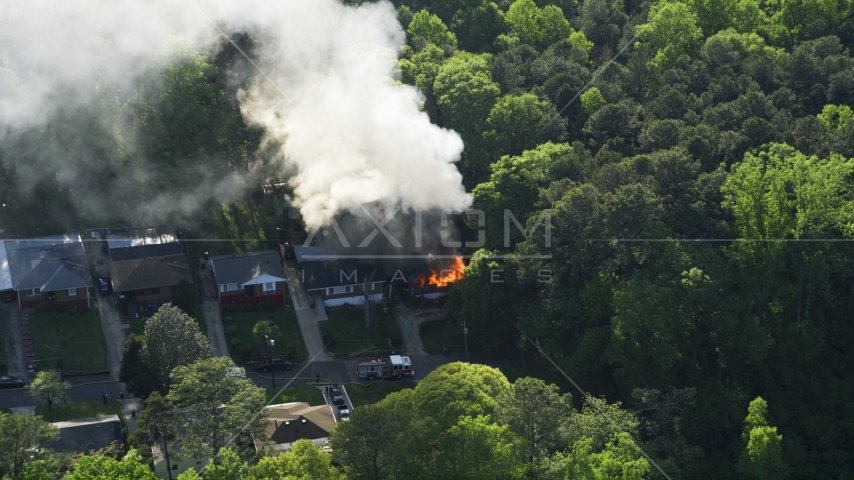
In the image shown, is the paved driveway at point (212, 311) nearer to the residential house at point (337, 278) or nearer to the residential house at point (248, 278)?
the residential house at point (248, 278)

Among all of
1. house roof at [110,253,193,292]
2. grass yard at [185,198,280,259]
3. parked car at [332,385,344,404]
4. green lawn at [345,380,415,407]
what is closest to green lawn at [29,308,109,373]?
house roof at [110,253,193,292]

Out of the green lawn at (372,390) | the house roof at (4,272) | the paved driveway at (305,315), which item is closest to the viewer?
the green lawn at (372,390)

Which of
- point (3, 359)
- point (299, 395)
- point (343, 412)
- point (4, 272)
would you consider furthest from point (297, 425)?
point (4, 272)

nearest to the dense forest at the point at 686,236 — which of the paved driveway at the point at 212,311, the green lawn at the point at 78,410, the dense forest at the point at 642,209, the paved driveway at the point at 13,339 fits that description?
the dense forest at the point at 642,209

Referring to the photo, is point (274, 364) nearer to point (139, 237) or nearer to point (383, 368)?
point (383, 368)

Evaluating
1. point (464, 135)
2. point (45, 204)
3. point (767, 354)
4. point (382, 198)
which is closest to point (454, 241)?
point (382, 198)

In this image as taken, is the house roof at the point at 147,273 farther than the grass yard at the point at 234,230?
No
